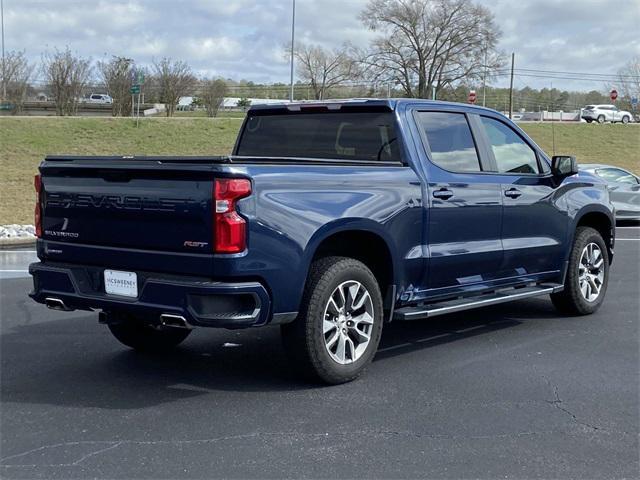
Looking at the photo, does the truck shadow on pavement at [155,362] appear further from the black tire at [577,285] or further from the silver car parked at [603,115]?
the silver car parked at [603,115]

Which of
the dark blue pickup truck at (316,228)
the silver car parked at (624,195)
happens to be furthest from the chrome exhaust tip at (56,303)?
the silver car parked at (624,195)

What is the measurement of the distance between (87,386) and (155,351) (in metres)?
Answer: 1.00

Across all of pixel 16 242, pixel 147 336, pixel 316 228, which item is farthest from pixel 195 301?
pixel 16 242

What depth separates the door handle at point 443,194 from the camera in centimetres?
592

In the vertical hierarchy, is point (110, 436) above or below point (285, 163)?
below

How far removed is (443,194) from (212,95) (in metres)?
41.0

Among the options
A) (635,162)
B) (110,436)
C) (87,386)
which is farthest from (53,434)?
(635,162)

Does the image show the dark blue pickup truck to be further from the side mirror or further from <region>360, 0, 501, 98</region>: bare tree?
<region>360, 0, 501, 98</region>: bare tree

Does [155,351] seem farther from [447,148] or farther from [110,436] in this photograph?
[447,148]

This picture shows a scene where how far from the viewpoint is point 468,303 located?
242 inches

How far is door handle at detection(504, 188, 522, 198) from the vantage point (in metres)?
6.63

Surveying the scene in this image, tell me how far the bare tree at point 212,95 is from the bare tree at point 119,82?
6.48 metres

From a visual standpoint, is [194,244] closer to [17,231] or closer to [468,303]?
[468,303]

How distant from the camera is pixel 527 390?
5254 mm
